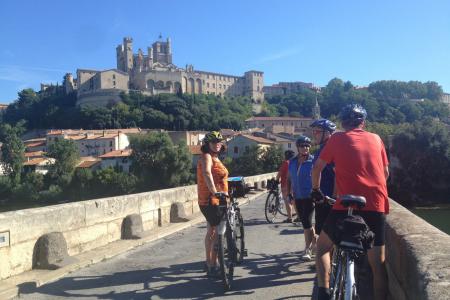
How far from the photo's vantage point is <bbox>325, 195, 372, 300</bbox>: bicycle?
3.32m

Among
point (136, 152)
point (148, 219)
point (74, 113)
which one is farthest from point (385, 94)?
point (148, 219)

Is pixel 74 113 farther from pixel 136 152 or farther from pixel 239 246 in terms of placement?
pixel 239 246

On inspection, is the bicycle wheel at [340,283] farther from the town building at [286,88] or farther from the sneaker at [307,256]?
the town building at [286,88]

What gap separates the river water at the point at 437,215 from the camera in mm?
31169

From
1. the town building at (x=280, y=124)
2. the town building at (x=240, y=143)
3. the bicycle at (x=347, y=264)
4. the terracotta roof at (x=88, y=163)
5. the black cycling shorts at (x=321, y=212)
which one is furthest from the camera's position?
the town building at (x=280, y=124)

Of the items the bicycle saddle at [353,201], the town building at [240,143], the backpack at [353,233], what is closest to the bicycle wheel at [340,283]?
the backpack at [353,233]

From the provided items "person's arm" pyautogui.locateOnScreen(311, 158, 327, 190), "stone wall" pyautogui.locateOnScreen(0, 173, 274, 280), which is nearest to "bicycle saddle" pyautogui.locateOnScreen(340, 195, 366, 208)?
"person's arm" pyautogui.locateOnScreen(311, 158, 327, 190)

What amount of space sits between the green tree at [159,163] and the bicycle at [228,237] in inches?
2466

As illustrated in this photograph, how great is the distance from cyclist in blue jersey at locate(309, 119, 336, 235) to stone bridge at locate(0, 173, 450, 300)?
68cm

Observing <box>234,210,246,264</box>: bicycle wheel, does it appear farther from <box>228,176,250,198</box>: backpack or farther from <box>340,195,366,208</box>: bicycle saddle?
<box>340,195,366,208</box>: bicycle saddle

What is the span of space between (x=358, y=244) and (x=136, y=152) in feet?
236

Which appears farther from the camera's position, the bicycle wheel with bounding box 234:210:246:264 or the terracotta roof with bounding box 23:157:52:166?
the terracotta roof with bounding box 23:157:52:166

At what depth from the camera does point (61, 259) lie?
20.1 ft

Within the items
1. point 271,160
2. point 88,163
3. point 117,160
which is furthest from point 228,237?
point 88,163
